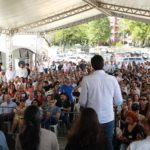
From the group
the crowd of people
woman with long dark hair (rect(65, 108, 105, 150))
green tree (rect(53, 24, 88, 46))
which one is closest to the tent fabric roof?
the crowd of people

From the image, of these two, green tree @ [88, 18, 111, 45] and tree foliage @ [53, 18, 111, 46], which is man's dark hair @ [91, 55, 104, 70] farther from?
tree foliage @ [53, 18, 111, 46]

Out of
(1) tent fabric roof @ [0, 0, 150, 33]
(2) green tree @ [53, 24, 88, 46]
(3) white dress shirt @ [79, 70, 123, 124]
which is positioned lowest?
(3) white dress shirt @ [79, 70, 123, 124]

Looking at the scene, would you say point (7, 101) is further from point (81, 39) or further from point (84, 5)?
point (81, 39)

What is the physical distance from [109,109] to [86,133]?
1.45 m

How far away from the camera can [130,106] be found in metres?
8.90

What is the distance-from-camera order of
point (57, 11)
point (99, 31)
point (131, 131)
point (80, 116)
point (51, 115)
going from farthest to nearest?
point (99, 31) → point (57, 11) → point (51, 115) → point (131, 131) → point (80, 116)

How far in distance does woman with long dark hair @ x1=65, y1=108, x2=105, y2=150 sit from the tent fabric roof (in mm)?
13425

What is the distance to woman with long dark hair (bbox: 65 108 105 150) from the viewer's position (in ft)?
10.7

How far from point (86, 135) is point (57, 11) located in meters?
19.4

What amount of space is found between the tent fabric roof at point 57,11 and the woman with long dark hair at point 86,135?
44.0 feet

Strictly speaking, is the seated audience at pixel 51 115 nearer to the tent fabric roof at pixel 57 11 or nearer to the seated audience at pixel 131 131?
the seated audience at pixel 131 131

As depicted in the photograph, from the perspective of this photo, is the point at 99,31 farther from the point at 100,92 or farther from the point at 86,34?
the point at 100,92

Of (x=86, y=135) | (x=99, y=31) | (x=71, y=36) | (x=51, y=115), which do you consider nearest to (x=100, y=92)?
(x=86, y=135)

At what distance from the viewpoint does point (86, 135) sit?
3.27 metres
